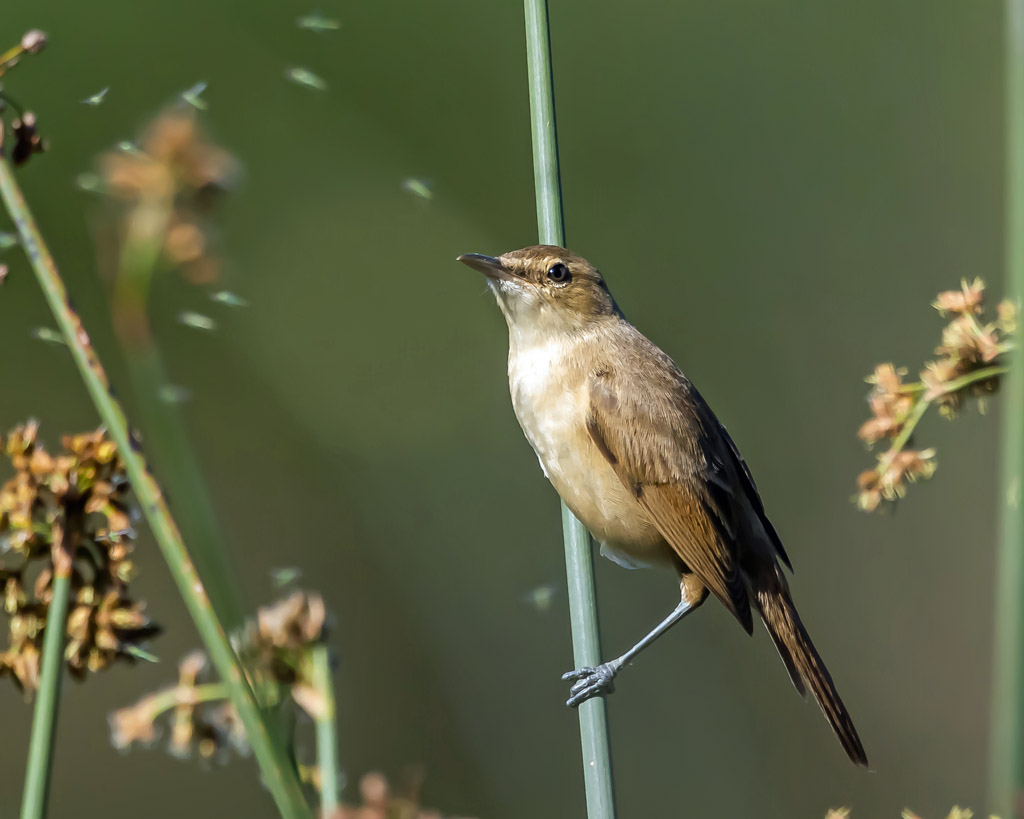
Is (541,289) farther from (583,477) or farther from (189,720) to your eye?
(189,720)

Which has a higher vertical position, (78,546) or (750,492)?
(78,546)

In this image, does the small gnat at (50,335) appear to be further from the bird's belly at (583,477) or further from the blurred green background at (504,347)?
the blurred green background at (504,347)

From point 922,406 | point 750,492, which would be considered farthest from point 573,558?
point 750,492

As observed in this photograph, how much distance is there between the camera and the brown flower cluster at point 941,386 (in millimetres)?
1372

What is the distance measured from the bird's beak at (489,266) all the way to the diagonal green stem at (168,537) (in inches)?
68.0

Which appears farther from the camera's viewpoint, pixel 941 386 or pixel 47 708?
pixel 941 386

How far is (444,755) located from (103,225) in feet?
12.8

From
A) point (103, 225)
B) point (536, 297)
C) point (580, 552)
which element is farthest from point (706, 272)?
point (103, 225)

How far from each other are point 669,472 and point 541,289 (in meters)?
0.56

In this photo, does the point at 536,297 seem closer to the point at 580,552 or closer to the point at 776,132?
the point at 580,552

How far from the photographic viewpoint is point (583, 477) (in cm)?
246

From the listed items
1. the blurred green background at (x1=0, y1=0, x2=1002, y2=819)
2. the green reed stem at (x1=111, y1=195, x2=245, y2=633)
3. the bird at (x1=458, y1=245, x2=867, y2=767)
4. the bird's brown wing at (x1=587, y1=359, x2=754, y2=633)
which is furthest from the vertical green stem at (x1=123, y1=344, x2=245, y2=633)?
the blurred green background at (x1=0, y1=0, x2=1002, y2=819)

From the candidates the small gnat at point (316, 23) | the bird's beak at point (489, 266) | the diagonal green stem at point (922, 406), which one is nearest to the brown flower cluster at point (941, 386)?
the diagonal green stem at point (922, 406)

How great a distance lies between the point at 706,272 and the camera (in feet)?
17.2
